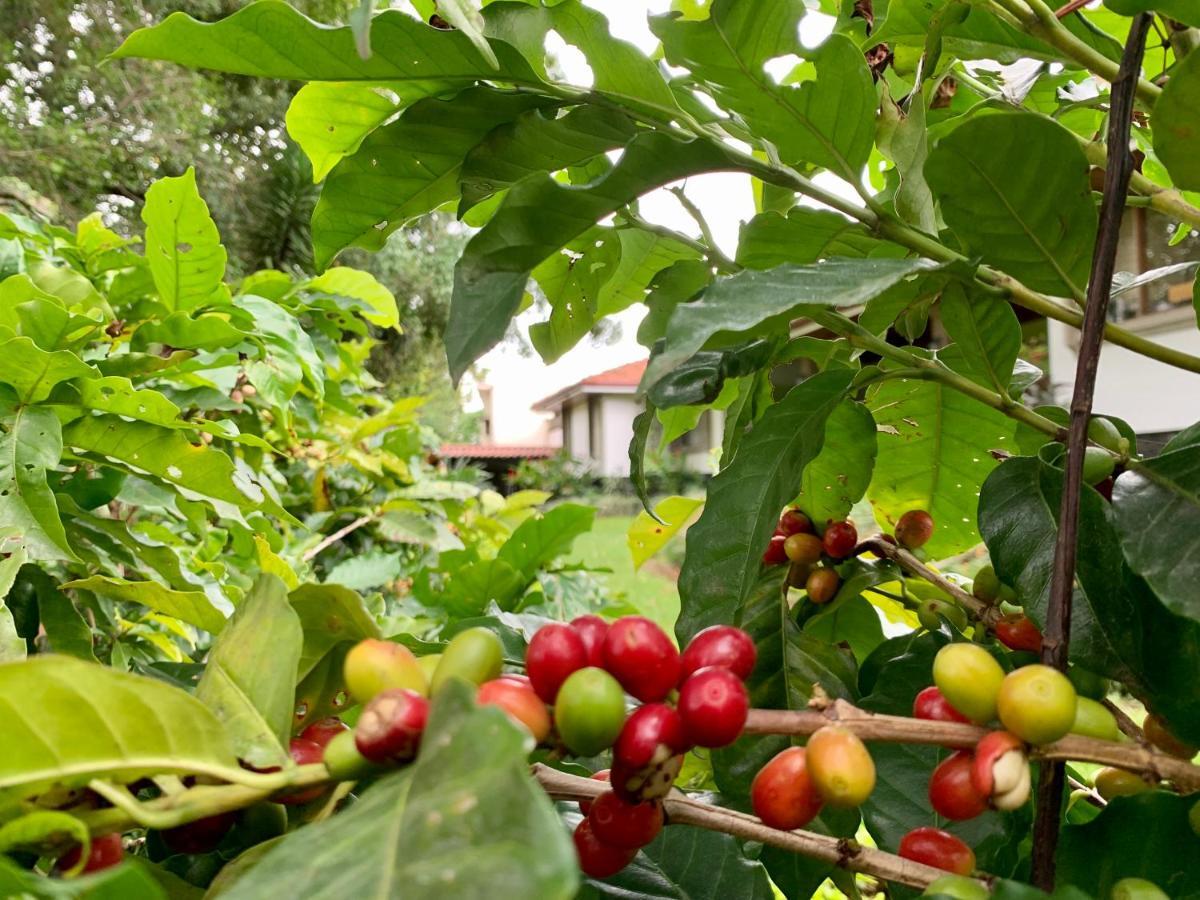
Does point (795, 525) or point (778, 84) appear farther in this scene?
point (795, 525)

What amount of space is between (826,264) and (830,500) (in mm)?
313

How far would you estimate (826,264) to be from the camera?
424 millimetres

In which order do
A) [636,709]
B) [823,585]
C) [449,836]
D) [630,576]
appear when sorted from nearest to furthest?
[449,836] → [636,709] → [823,585] → [630,576]

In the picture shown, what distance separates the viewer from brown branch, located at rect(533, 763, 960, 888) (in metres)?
0.35

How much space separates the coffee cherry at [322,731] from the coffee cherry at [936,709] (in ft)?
0.79

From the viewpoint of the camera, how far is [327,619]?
36cm

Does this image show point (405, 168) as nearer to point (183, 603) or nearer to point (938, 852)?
point (183, 603)

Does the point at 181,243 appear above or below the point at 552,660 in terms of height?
above

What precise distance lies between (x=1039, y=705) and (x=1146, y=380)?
7.50 metres

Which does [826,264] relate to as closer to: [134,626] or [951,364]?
[951,364]

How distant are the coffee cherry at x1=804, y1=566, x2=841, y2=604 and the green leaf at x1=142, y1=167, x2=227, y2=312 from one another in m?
0.84

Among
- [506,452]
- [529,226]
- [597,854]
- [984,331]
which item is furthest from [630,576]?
[506,452]

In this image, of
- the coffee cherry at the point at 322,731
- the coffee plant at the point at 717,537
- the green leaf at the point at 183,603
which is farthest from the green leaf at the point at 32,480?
the coffee cherry at the point at 322,731

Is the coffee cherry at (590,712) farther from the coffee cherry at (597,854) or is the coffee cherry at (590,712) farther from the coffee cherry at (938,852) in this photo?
the coffee cherry at (938,852)
